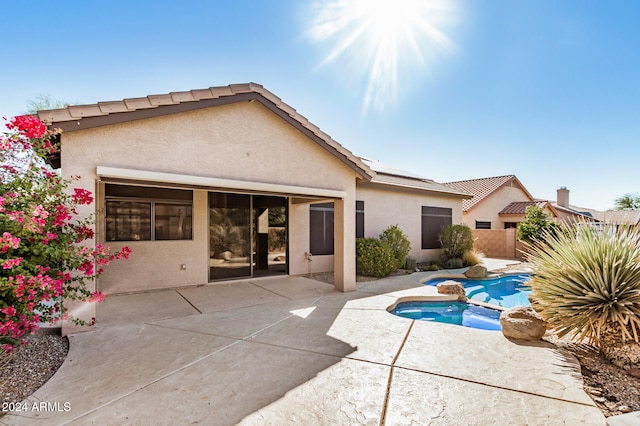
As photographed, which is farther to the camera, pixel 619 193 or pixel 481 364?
pixel 619 193

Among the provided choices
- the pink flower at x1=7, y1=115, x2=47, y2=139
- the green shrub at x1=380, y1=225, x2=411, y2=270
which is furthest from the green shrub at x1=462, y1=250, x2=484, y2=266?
the pink flower at x1=7, y1=115, x2=47, y2=139

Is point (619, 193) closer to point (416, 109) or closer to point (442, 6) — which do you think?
point (416, 109)

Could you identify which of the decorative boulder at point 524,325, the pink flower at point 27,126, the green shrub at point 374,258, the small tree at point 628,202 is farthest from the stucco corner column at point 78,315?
the small tree at point 628,202

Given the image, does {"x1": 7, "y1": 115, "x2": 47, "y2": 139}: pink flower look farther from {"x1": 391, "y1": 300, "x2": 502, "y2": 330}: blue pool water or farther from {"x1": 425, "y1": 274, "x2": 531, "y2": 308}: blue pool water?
{"x1": 425, "y1": 274, "x2": 531, "y2": 308}: blue pool water

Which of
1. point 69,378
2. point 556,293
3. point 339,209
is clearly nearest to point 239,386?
point 69,378

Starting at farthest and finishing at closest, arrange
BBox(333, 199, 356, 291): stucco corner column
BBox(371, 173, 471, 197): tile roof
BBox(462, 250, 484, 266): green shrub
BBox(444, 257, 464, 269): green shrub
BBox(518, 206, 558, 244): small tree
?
BBox(518, 206, 558, 244): small tree, BBox(462, 250, 484, 266): green shrub, BBox(444, 257, 464, 269): green shrub, BBox(371, 173, 471, 197): tile roof, BBox(333, 199, 356, 291): stucco corner column

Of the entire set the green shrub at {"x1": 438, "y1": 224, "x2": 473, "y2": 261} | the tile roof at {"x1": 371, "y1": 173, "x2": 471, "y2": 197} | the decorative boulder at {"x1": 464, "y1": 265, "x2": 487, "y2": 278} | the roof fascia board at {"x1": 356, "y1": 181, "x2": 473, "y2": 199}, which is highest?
the tile roof at {"x1": 371, "y1": 173, "x2": 471, "y2": 197}

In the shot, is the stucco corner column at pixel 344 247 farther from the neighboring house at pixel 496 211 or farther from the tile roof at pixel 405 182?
the neighboring house at pixel 496 211

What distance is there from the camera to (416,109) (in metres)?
15.5

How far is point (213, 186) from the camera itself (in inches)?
280

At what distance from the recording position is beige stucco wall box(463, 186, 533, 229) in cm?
2389

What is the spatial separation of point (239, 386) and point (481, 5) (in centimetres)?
1276

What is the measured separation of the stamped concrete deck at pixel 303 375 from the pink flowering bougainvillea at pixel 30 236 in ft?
3.25

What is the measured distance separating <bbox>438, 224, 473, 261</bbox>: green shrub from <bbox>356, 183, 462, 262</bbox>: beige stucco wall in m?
0.84
